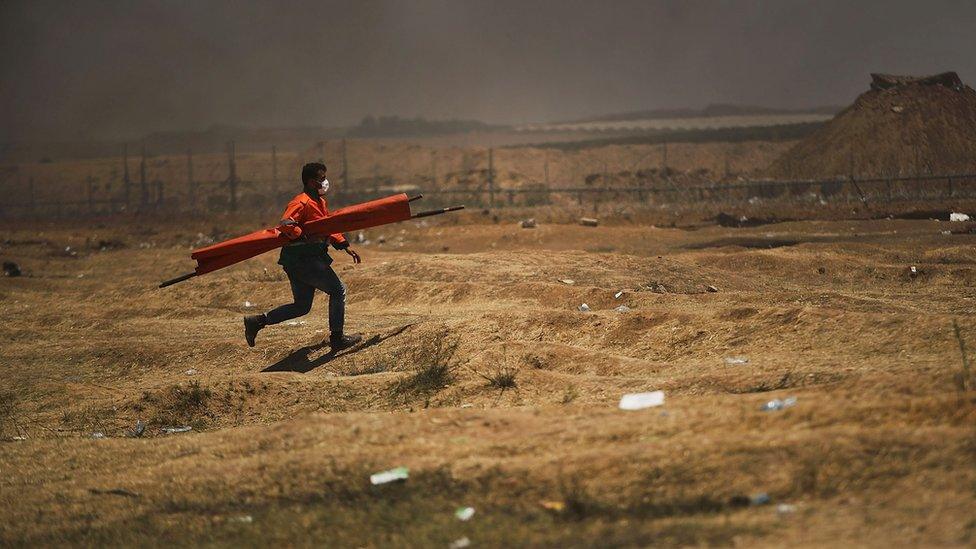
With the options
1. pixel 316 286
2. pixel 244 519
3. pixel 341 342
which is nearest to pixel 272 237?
pixel 316 286

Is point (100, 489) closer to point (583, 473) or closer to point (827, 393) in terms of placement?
point (583, 473)

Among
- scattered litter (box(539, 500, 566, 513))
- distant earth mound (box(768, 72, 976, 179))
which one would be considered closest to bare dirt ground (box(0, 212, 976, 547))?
scattered litter (box(539, 500, 566, 513))

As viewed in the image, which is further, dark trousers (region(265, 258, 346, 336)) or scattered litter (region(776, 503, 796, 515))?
dark trousers (region(265, 258, 346, 336))

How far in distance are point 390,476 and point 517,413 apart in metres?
1.23

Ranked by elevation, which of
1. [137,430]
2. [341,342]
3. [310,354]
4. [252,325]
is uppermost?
[252,325]

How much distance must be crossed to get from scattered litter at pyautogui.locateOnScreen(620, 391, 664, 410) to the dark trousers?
14.1ft

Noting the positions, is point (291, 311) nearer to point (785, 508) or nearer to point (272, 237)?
point (272, 237)

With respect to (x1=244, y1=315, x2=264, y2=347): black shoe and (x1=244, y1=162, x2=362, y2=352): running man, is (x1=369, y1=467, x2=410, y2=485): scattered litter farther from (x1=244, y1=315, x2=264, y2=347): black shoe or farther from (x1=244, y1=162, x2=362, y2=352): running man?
(x1=244, y1=315, x2=264, y2=347): black shoe

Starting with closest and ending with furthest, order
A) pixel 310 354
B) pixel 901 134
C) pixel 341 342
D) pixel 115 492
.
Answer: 1. pixel 115 492
2. pixel 341 342
3. pixel 310 354
4. pixel 901 134

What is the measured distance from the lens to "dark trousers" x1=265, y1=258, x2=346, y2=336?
11.3 meters

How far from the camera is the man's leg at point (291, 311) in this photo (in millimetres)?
11469

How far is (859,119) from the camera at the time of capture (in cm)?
4616

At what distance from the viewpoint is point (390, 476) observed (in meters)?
6.30

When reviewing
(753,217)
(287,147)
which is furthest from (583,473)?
(287,147)
